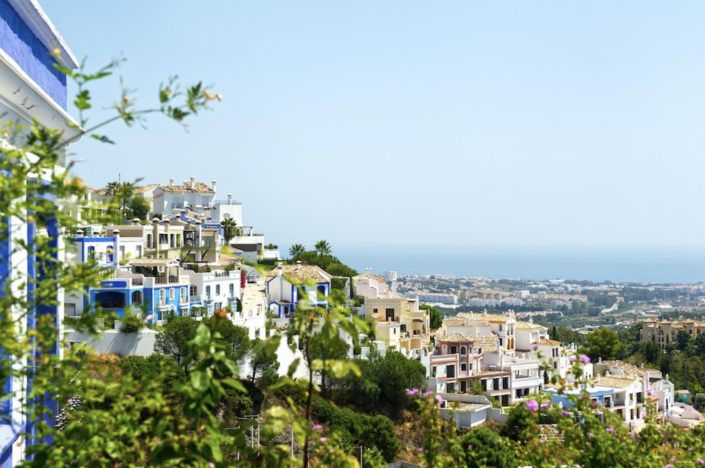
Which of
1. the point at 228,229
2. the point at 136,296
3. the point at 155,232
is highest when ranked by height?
the point at 228,229

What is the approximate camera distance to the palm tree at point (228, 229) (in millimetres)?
42678

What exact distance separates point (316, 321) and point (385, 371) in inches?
1005

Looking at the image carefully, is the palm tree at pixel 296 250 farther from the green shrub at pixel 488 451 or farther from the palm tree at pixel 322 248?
the green shrub at pixel 488 451

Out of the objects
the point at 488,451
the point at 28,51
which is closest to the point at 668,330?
the point at 488,451

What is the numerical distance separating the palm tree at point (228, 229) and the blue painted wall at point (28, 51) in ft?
120

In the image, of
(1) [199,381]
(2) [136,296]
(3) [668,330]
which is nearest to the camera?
(1) [199,381]

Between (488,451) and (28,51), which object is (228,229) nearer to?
(488,451)

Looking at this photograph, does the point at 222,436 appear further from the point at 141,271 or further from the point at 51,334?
the point at 141,271

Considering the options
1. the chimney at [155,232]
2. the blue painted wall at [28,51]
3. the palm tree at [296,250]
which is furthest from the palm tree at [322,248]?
the blue painted wall at [28,51]

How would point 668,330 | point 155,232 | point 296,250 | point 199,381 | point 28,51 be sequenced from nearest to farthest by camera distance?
1. point 199,381
2. point 28,51
3. point 155,232
4. point 296,250
5. point 668,330

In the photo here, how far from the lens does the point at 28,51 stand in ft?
15.5

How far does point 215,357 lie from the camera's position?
2.27m

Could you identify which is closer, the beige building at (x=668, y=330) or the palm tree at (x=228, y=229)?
the palm tree at (x=228, y=229)

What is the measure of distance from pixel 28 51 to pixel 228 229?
38643mm
